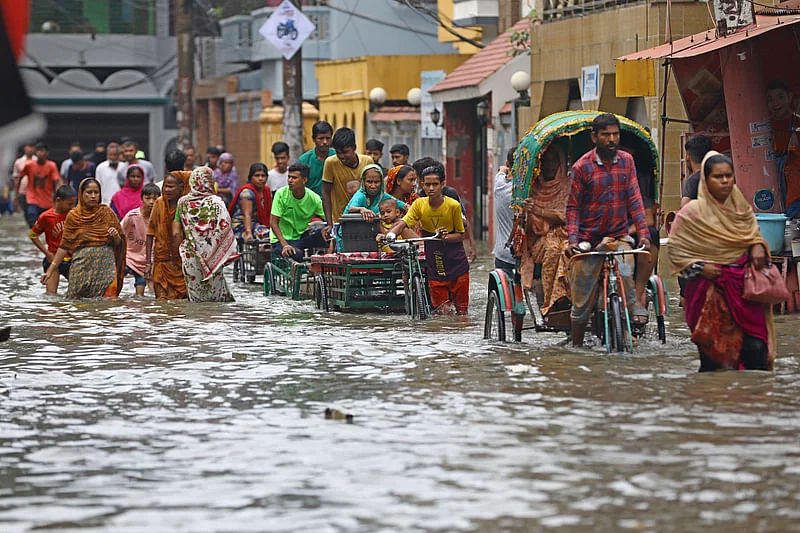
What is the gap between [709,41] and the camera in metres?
16.3

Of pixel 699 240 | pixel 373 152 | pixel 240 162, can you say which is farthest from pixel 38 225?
pixel 240 162

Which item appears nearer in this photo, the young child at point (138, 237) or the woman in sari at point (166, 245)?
the woman in sari at point (166, 245)

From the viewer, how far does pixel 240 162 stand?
49406mm

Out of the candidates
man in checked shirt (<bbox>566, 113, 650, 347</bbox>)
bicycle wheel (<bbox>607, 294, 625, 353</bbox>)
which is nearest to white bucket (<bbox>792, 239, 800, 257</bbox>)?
man in checked shirt (<bbox>566, 113, 650, 347</bbox>)

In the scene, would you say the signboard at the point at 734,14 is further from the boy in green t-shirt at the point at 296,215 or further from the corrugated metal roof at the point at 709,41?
the boy in green t-shirt at the point at 296,215

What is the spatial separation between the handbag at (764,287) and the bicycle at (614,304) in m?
1.31

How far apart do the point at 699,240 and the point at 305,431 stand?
313 centimetres

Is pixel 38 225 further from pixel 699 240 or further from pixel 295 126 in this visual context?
pixel 295 126

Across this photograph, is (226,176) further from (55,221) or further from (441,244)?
(441,244)

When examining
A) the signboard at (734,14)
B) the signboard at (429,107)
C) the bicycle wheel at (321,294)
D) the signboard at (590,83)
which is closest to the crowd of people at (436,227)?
the bicycle wheel at (321,294)

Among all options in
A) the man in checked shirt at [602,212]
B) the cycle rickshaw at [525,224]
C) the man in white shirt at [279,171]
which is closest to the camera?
the man in checked shirt at [602,212]

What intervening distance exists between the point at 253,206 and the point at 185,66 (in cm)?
2372

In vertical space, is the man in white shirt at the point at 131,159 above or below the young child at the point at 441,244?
above

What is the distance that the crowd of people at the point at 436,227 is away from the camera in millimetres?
10867
